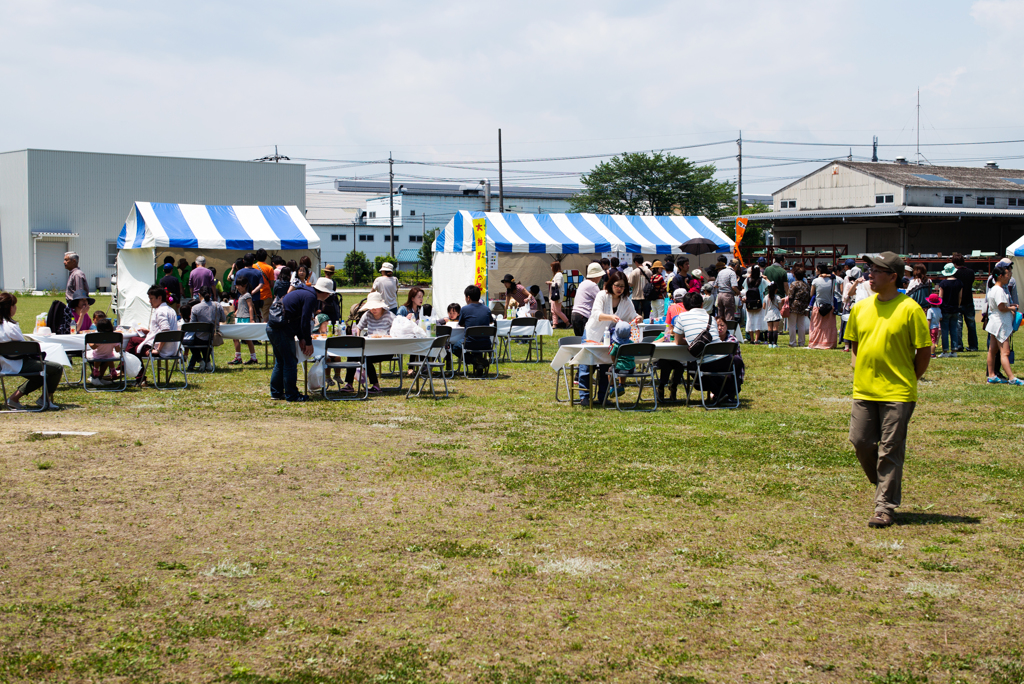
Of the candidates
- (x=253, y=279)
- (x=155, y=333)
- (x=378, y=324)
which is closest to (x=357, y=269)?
(x=253, y=279)

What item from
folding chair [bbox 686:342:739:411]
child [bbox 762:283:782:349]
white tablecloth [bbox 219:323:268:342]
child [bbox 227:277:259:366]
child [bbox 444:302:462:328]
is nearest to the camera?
folding chair [bbox 686:342:739:411]

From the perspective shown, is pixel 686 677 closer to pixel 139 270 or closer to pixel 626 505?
pixel 626 505

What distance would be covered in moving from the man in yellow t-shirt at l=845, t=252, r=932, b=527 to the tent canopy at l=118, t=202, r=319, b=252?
1570 cm

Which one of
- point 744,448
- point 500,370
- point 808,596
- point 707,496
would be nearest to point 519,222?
point 500,370

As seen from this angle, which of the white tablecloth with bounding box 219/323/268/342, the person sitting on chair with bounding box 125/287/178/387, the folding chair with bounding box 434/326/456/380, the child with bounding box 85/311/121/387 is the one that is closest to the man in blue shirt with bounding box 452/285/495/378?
the folding chair with bounding box 434/326/456/380

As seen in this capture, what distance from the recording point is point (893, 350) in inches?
205

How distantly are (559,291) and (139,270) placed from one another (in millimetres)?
9044

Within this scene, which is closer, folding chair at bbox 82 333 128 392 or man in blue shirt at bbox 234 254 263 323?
folding chair at bbox 82 333 128 392

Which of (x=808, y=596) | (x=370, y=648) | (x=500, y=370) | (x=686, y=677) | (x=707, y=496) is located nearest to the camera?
(x=686, y=677)

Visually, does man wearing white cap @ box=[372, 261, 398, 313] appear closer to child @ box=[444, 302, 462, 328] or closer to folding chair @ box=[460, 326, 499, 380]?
child @ box=[444, 302, 462, 328]

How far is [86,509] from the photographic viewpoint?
5.53 meters

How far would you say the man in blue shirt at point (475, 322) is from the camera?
38.9 ft

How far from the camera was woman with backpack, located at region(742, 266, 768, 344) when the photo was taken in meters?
16.8

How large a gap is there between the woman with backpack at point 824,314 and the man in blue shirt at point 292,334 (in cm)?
904
